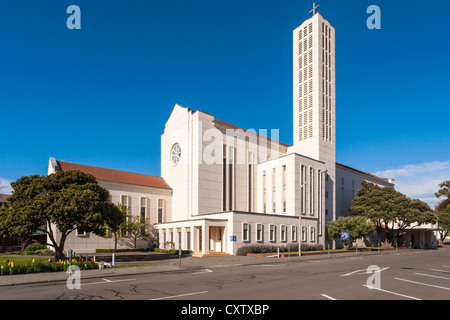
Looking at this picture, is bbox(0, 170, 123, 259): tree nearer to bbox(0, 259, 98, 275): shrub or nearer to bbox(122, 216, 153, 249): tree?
A: bbox(0, 259, 98, 275): shrub

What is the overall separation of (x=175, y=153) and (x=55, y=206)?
98.8 ft

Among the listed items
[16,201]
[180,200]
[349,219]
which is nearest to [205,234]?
[180,200]

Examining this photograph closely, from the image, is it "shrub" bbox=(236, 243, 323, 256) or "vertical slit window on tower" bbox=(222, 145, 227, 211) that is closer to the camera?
"shrub" bbox=(236, 243, 323, 256)

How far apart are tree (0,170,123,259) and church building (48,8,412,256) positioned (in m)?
16.1

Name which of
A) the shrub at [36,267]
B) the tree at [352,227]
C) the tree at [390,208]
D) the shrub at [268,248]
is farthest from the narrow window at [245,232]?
the tree at [390,208]

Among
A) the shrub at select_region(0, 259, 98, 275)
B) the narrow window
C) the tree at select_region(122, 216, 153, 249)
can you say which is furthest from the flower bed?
the tree at select_region(122, 216, 153, 249)

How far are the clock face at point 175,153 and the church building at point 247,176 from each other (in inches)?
6.4

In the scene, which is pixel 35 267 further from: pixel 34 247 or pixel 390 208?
pixel 390 208

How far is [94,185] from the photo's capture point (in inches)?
1126

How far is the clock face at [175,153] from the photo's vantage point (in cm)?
5394

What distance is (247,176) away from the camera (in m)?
54.8

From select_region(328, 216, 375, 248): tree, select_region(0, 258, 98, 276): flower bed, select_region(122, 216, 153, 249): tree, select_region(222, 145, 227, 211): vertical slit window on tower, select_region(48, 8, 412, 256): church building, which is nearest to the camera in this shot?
select_region(0, 258, 98, 276): flower bed

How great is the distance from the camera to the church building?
4500 cm
